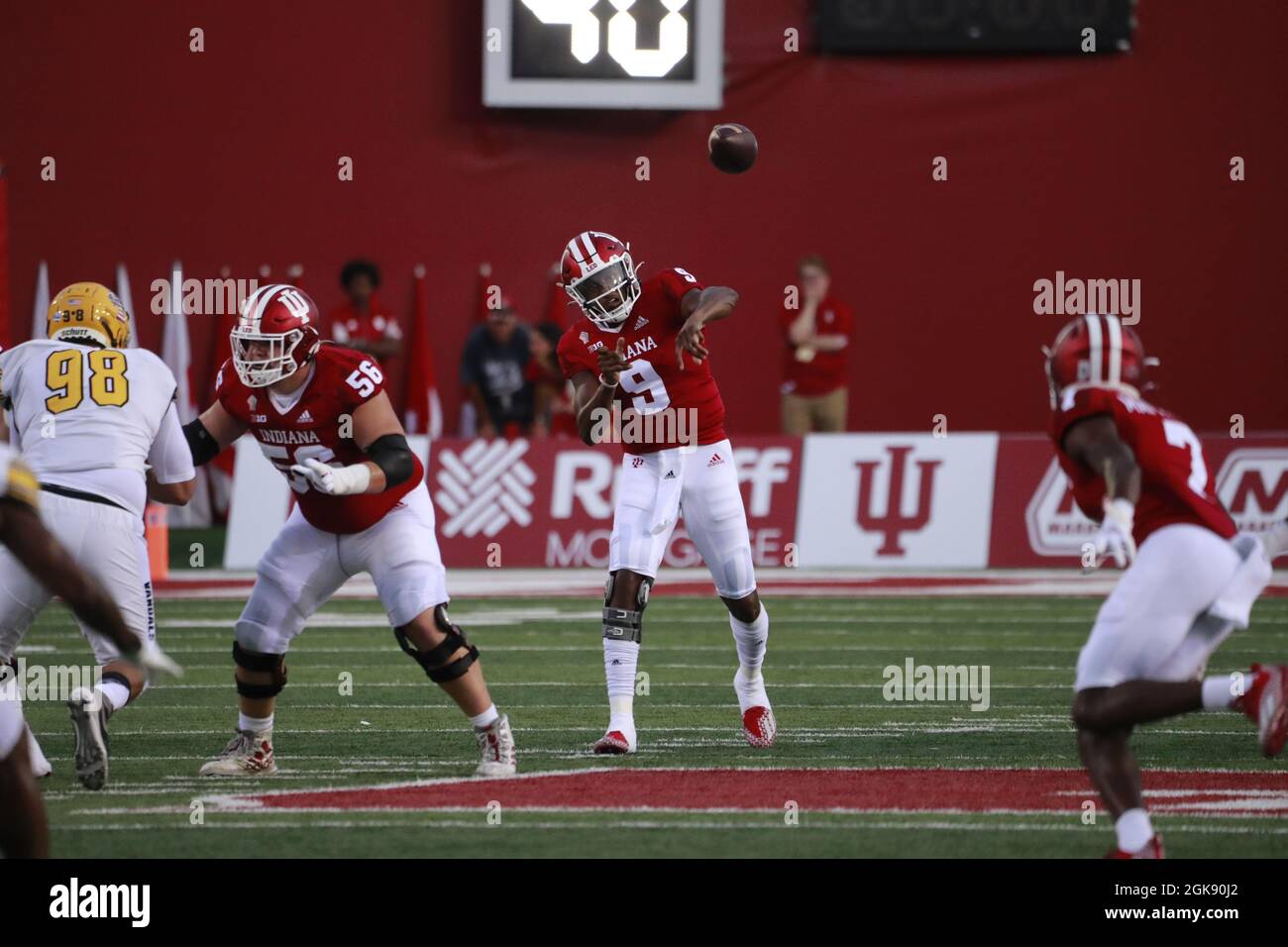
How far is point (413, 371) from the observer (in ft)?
61.9

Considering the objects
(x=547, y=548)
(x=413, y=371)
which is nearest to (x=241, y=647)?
(x=547, y=548)

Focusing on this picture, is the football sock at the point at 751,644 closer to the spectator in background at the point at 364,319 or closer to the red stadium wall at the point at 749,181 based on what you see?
the spectator in background at the point at 364,319

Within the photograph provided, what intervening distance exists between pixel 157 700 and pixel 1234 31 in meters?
13.6

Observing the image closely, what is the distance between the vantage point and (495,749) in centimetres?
726

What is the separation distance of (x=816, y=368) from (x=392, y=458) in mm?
10290

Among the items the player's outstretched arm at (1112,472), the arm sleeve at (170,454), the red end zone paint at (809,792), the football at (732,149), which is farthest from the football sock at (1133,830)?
the football at (732,149)

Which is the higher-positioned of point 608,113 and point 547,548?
point 608,113

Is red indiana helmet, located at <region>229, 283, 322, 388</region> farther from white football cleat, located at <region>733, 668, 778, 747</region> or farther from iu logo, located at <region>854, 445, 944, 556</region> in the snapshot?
iu logo, located at <region>854, 445, 944, 556</region>

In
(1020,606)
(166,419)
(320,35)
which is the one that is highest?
(320,35)

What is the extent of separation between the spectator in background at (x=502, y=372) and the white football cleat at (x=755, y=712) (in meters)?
9.30

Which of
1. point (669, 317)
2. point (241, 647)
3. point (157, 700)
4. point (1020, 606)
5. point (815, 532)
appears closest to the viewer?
point (241, 647)

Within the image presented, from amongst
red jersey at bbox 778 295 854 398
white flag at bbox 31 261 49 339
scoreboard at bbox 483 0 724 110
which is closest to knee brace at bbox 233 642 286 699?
red jersey at bbox 778 295 854 398

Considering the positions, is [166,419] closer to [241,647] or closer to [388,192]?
[241,647]

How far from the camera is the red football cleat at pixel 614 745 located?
25.4 ft
